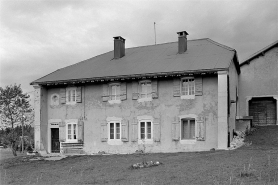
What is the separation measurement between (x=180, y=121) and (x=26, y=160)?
9641 millimetres

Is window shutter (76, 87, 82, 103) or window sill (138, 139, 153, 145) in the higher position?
window shutter (76, 87, 82, 103)

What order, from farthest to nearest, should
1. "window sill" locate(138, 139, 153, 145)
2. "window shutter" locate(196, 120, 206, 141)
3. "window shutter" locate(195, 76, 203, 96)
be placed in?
"window sill" locate(138, 139, 153, 145) → "window shutter" locate(195, 76, 203, 96) → "window shutter" locate(196, 120, 206, 141)

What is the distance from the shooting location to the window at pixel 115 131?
76.6ft

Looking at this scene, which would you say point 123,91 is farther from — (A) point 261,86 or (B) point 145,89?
(A) point 261,86

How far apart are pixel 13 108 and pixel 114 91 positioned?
55.0ft

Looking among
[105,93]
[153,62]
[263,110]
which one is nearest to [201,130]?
[153,62]

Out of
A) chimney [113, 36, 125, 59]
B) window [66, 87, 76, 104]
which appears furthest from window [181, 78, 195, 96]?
window [66, 87, 76, 104]

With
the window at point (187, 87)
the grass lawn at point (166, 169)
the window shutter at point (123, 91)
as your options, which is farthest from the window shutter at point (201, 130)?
the window shutter at point (123, 91)

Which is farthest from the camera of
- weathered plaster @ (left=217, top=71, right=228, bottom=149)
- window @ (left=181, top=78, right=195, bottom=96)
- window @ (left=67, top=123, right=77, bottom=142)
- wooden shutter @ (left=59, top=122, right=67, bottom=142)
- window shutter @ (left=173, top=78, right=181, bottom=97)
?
wooden shutter @ (left=59, top=122, right=67, bottom=142)

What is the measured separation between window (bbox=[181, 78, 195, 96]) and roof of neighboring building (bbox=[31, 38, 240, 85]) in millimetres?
810

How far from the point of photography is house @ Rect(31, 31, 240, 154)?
68.5ft

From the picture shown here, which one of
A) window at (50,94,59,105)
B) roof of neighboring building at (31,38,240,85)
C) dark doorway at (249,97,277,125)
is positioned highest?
roof of neighboring building at (31,38,240,85)

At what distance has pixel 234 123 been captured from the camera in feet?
78.0

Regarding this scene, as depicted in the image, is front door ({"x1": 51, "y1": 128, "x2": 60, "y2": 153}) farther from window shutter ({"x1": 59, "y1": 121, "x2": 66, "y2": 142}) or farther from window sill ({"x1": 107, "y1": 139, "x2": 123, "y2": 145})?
window sill ({"x1": 107, "y1": 139, "x2": 123, "y2": 145})
